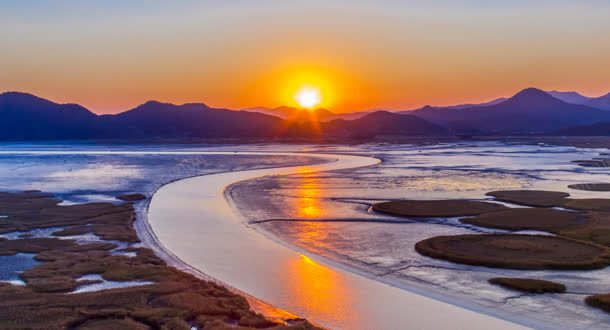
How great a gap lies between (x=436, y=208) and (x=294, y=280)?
774 inches

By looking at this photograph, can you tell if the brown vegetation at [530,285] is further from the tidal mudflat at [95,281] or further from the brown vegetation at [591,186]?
the brown vegetation at [591,186]

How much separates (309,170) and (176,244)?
45.3 metres

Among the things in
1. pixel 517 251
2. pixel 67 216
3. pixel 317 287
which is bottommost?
pixel 317 287

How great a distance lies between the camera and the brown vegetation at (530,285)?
63.7ft

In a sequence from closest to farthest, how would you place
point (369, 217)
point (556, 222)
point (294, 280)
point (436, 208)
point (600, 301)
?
point (600, 301)
point (294, 280)
point (556, 222)
point (369, 217)
point (436, 208)

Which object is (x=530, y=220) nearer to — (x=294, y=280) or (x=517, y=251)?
(x=517, y=251)

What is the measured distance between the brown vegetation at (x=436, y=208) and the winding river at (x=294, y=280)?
1016 centimetres

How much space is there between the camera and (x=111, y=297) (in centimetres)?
1845

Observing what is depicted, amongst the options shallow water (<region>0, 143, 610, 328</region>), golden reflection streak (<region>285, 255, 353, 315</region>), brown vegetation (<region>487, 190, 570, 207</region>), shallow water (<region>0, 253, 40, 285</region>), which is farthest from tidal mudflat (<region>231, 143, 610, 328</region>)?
shallow water (<region>0, 253, 40, 285</region>)

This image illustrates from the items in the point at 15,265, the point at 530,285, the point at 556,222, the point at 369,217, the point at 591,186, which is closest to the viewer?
the point at 530,285

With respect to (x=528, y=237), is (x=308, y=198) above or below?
above

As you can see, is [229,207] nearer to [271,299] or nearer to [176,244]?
[176,244]

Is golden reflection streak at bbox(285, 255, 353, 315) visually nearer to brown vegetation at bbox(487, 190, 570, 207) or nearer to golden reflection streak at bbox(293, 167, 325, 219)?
golden reflection streak at bbox(293, 167, 325, 219)

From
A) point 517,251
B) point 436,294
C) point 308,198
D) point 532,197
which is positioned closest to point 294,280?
point 436,294
